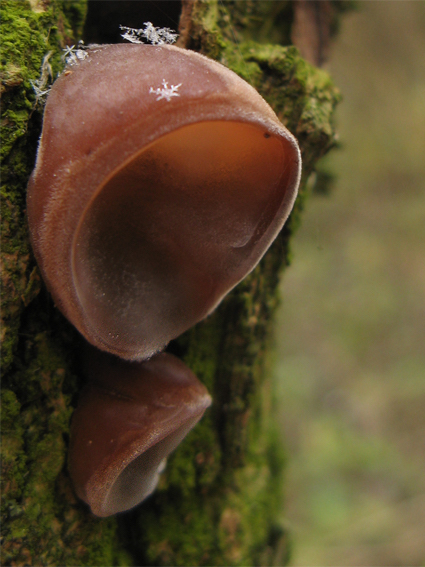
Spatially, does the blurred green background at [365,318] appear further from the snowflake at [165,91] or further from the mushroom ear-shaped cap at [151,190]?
the snowflake at [165,91]

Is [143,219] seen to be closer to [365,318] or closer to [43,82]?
[43,82]

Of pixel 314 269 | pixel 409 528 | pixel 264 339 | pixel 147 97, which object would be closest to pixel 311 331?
pixel 314 269

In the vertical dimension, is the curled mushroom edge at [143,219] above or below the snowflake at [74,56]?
below

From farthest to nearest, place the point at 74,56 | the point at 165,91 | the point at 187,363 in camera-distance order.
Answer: the point at 187,363 → the point at 74,56 → the point at 165,91

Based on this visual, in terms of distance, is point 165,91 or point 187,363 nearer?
point 165,91

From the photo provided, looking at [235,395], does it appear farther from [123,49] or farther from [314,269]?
[314,269]

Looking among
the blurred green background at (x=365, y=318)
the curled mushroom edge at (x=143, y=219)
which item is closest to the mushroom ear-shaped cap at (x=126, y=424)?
the curled mushroom edge at (x=143, y=219)

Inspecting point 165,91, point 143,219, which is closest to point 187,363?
point 143,219
